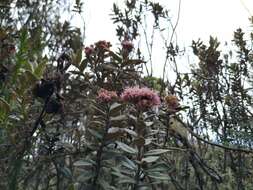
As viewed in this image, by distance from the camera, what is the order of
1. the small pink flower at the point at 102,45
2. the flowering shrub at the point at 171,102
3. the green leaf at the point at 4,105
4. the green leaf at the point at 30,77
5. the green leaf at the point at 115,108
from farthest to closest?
the small pink flower at the point at 102,45 → the flowering shrub at the point at 171,102 → the green leaf at the point at 115,108 → the green leaf at the point at 30,77 → the green leaf at the point at 4,105

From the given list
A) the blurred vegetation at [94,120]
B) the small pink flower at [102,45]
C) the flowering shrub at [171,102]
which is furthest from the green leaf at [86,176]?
the small pink flower at [102,45]

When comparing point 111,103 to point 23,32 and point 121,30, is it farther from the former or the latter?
point 121,30

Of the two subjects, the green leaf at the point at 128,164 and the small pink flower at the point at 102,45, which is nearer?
the green leaf at the point at 128,164

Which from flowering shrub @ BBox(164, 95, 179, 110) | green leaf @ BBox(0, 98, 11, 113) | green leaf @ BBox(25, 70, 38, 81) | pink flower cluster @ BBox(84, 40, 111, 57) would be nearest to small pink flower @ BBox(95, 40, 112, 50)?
pink flower cluster @ BBox(84, 40, 111, 57)

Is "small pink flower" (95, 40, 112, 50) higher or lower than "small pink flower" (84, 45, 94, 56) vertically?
higher

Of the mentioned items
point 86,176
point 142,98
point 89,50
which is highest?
point 89,50

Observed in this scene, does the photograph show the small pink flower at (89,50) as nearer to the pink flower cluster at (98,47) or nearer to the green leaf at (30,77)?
the pink flower cluster at (98,47)

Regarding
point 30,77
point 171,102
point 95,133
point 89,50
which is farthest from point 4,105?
point 89,50

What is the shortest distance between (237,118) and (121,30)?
1.32 metres

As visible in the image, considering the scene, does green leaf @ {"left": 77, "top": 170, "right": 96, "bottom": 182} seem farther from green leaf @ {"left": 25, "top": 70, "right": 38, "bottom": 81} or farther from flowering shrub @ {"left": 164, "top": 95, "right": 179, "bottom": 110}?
flowering shrub @ {"left": 164, "top": 95, "right": 179, "bottom": 110}

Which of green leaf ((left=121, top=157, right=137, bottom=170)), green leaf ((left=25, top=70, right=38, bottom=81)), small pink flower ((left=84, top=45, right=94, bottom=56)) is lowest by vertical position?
green leaf ((left=121, top=157, right=137, bottom=170))

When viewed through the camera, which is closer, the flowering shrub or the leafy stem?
the leafy stem

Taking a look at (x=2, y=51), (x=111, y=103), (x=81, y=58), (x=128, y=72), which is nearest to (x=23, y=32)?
(x=2, y=51)

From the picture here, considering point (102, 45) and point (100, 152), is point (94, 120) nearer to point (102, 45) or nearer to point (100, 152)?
point (100, 152)
